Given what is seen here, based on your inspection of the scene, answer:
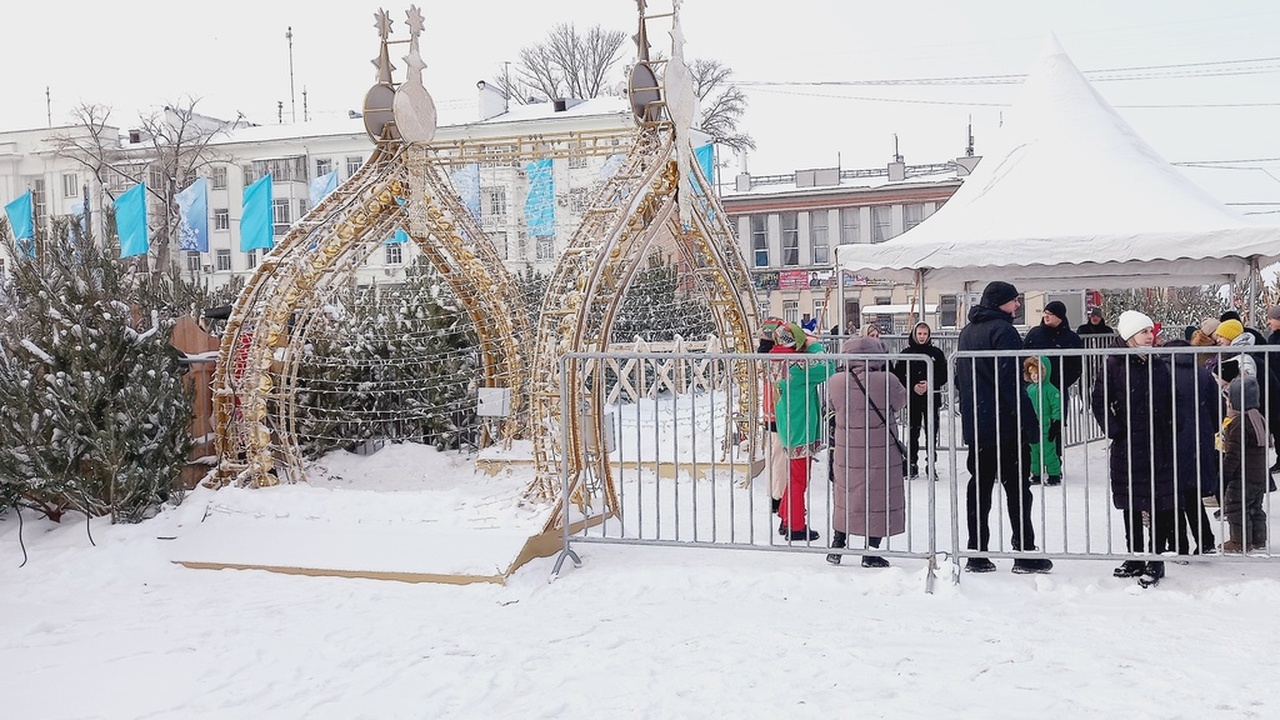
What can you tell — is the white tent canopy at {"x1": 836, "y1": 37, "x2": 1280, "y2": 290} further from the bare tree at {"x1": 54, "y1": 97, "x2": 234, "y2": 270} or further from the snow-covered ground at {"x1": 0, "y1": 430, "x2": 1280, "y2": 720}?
the bare tree at {"x1": 54, "y1": 97, "x2": 234, "y2": 270}

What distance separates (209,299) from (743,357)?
14.9 m

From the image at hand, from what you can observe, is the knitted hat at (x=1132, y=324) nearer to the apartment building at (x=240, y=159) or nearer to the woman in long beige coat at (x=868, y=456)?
the woman in long beige coat at (x=868, y=456)

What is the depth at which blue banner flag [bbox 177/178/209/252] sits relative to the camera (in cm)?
2589

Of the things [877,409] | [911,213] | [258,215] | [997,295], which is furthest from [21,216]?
[911,213]

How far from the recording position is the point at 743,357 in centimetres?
678

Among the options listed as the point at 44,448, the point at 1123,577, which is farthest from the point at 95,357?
the point at 1123,577

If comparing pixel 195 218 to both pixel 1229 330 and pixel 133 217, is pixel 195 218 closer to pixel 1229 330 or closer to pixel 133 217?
pixel 133 217

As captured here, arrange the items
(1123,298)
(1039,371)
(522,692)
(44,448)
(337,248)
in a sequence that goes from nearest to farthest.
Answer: (522,692) < (1039,371) < (44,448) < (337,248) < (1123,298)

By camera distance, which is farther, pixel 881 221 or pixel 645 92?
pixel 881 221

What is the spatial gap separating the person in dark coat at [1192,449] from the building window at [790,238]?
4080 centimetres

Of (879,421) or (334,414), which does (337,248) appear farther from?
(879,421)

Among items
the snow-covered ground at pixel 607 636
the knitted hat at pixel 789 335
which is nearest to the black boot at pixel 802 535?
the snow-covered ground at pixel 607 636

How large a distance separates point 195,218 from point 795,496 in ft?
72.1

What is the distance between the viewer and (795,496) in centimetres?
750
